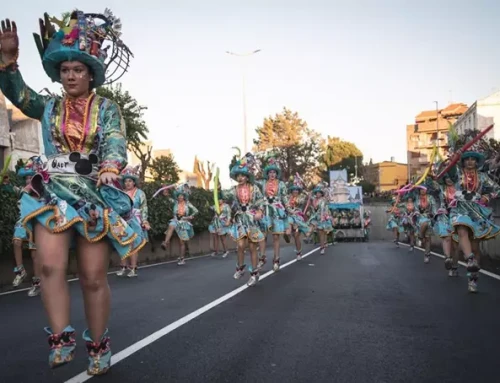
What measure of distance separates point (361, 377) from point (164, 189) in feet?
42.1

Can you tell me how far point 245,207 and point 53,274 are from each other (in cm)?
638

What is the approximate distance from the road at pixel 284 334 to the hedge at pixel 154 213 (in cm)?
219

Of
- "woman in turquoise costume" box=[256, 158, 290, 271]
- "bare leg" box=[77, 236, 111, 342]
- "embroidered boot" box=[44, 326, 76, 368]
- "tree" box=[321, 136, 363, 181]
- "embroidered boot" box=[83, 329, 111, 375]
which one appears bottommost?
"embroidered boot" box=[83, 329, 111, 375]

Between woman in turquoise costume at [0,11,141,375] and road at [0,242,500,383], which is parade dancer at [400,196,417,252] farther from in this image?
woman in turquoise costume at [0,11,141,375]

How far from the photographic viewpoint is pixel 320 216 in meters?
21.1

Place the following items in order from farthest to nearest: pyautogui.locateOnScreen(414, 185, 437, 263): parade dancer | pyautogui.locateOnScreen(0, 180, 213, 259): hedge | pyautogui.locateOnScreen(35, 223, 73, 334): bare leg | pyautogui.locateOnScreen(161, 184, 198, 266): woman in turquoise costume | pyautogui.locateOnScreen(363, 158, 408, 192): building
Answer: pyautogui.locateOnScreen(363, 158, 408, 192): building → pyautogui.locateOnScreen(161, 184, 198, 266): woman in turquoise costume → pyautogui.locateOnScreen(414, 185, 437, 263): parade dancer → pyautogui.locateOnScreen(0, 180, 213, 259): hedge → pyautogui.locateOnScreen(35, 223, 73, 334): bare leg

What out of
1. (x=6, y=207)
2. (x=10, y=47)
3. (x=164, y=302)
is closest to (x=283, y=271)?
(x=164, y=302)

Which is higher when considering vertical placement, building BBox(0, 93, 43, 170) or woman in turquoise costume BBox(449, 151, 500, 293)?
building BBox(0, 93, 43, 170)

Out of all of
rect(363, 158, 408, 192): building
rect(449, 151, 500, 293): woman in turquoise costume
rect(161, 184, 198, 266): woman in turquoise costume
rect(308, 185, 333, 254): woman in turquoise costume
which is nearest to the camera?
rect(449, 151, 500, 293): woman in turquoise costume

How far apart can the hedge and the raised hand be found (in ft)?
23.6

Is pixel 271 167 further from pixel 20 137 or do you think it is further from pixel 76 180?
pixel 20 137

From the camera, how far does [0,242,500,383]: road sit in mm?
4199

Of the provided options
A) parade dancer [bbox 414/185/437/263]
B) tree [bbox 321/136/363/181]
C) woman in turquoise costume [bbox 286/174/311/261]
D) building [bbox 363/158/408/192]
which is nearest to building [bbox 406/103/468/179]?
building [bbox 363/158/408/192]

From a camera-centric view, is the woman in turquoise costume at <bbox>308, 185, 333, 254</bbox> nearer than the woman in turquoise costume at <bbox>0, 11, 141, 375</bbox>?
No
